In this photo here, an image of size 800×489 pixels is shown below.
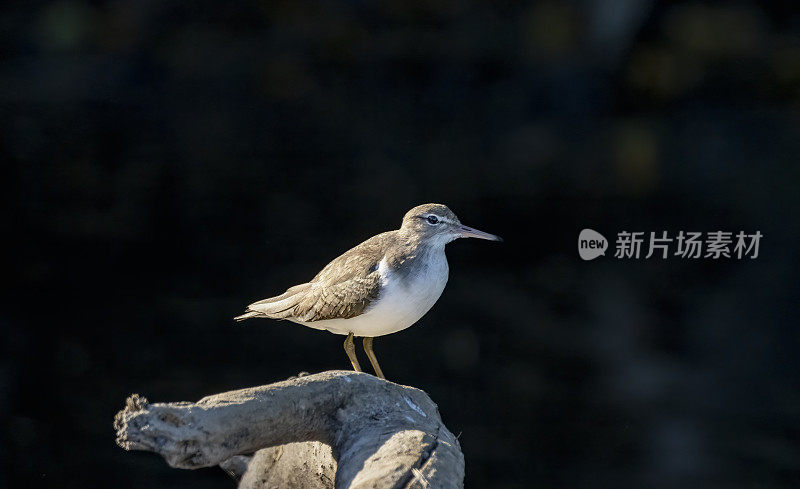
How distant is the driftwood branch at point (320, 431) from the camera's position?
1731 millimetres

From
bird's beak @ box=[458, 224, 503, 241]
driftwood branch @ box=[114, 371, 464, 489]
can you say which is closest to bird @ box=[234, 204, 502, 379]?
bird's beak @ box=[458, 224, 503, 241]

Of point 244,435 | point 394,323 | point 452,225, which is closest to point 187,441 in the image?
point 244,435

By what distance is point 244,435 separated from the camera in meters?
1.88

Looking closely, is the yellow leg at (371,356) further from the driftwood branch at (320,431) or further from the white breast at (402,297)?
the driftwood branch at (320,431)

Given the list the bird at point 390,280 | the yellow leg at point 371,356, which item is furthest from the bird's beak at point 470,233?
the yellow leg at point 371,356

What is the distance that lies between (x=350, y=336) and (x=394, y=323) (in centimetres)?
21

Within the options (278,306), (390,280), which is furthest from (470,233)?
(278,306)

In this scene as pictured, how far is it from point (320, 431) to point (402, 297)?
48 centimetres

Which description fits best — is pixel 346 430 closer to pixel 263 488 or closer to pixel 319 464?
pixel 319 464

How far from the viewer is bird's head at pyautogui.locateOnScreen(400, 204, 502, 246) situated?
244 centimetres

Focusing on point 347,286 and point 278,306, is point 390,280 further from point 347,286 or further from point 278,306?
point 278,306

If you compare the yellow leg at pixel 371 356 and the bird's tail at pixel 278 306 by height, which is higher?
the bird's tail at pixel 278 306

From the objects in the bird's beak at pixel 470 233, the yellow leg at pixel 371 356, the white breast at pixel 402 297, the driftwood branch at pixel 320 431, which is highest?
the bird's beak at pixel 470 233

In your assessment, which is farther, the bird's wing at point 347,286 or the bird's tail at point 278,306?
the bird's tail at point 278,306
